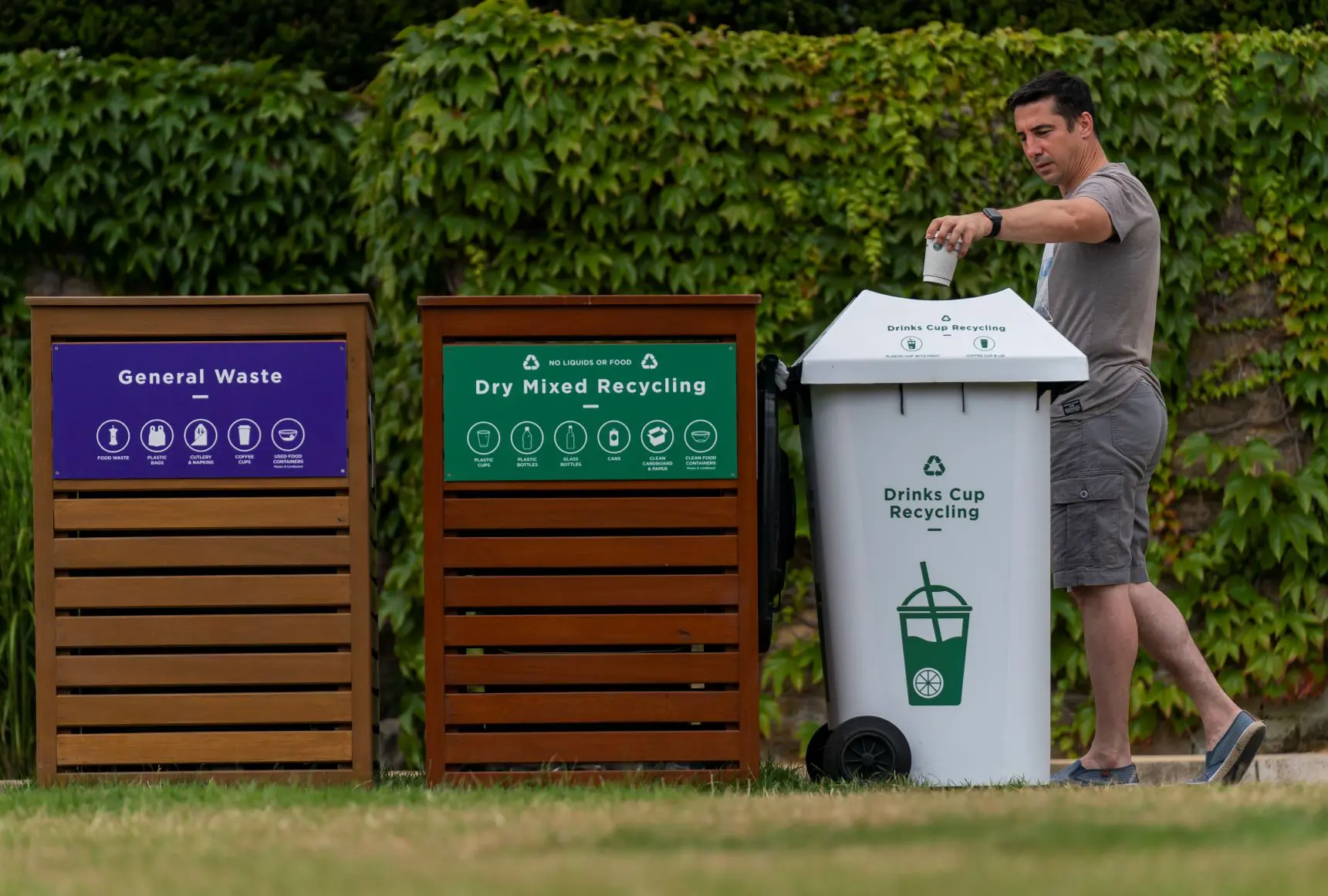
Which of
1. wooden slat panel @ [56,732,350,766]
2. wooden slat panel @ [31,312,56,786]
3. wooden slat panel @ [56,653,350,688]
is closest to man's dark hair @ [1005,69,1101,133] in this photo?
wooden slat panel @ [56,653,350,688]

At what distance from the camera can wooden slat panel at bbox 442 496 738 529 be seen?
12.0 feet

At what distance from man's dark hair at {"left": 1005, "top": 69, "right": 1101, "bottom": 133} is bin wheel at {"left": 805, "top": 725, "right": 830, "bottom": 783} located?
1.71 meters

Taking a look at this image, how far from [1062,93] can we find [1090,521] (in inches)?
44.2

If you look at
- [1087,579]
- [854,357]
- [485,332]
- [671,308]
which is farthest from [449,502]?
[1087,579]

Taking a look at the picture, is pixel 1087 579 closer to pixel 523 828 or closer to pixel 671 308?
pixel 671 308

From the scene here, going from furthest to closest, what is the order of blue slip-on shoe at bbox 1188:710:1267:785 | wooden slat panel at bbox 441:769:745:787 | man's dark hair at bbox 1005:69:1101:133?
man's dark hair at bbox 1005:69:1101:133 < blue slip-on shoe at bbox 1188:710:1267:785 < wooden slat panel at bbox 441:769:745:787

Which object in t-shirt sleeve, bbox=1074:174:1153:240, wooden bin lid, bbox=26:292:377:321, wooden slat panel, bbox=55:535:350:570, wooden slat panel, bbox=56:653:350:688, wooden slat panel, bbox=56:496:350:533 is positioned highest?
t-shirt sleeve, bbox=1074:174:1153:240

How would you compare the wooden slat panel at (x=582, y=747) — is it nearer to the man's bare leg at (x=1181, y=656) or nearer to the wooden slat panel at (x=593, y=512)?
the wooden slat panel at (x=593, y=512)

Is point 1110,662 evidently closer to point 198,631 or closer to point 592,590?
point 592,590

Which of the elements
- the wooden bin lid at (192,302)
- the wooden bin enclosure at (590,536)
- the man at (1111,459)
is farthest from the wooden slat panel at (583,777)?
the wooden bin lid at (192,302)

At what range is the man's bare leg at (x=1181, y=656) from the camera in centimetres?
395

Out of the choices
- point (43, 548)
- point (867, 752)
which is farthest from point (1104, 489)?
point (43, 548)

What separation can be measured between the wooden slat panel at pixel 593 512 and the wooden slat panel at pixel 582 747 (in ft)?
1.60

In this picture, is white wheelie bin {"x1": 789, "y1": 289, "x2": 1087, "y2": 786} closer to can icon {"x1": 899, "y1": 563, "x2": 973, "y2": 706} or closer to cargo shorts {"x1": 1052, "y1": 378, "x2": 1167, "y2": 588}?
can icon {"x1": 899, "y1": 563, "x2": 973, "y2": 706}
